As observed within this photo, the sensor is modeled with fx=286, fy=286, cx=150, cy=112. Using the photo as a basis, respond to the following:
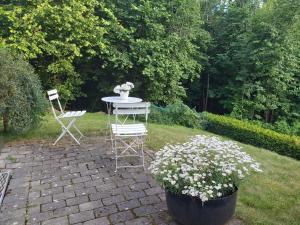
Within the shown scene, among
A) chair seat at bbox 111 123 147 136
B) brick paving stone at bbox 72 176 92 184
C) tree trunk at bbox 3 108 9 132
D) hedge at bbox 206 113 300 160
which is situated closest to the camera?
brick paving stone at bbox 72 176 92 184

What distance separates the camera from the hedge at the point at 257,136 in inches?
256

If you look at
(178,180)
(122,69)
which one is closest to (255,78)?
(122,69)

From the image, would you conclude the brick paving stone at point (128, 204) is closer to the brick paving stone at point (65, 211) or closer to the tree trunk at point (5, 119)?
the brick paving stone at point (65, 211)

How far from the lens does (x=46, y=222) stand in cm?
253

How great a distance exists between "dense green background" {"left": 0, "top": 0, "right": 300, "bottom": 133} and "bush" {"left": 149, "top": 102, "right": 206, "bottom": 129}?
1.23 m

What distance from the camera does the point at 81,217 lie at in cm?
261

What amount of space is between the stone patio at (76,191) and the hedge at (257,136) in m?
3.80

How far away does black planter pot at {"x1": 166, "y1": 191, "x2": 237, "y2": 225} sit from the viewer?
229 centimetres

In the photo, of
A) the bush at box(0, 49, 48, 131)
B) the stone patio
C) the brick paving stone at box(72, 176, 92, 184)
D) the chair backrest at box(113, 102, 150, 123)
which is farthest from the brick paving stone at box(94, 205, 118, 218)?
the bush at box(0, 49, 48, 131)

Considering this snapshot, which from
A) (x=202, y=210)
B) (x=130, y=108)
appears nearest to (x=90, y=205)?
(x=202, y=210)

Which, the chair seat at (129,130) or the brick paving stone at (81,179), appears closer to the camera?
the brick paving stone at (81,179)

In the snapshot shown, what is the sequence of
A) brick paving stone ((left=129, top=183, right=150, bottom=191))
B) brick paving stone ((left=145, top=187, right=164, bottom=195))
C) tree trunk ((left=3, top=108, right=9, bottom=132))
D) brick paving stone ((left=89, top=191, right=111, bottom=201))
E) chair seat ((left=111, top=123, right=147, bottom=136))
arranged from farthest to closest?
tree trunk ((left=3, top=108, right=9, bottom=132)), chair seat ((left=111, top=123, right=147, bottom=136)), brick paving stone ((left=129, top=183, right=150, bottom=191)), brick paving stone ((left=145, top=187, right=164, bottom=195)), brick paving stone ((left=89, top=191, right=111, bottom=201))

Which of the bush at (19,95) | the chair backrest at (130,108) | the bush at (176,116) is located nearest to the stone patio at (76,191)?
the bush at (19,95)

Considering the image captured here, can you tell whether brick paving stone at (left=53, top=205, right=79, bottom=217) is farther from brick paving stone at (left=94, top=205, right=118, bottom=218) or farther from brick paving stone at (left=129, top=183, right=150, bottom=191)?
brick paving stone at (left=129, top=183, right=150, bottom=191)
